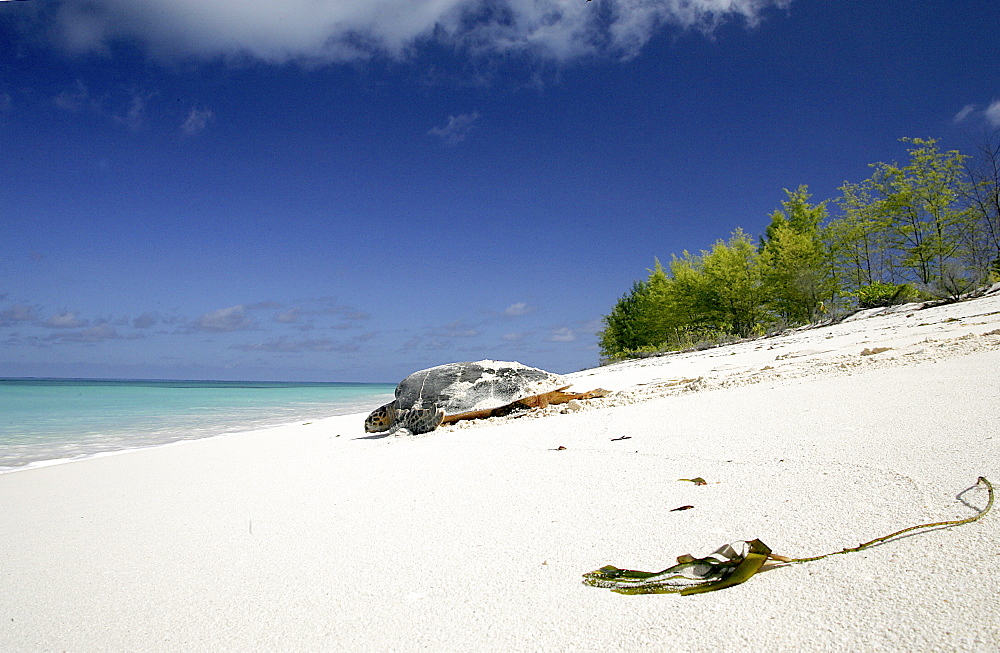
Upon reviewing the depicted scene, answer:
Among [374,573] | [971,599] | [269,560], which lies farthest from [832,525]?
[269,560]

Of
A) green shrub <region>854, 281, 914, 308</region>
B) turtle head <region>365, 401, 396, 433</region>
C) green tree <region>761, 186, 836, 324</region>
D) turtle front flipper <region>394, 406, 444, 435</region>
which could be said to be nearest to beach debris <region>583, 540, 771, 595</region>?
turtle front flipper <region>394, 406, 444, 435</region>

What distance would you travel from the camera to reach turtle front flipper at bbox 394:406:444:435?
5078 millimetres

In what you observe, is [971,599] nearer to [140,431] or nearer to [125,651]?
[125,651]

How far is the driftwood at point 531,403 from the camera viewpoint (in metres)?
5.25

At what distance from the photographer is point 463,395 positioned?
5.33 meters

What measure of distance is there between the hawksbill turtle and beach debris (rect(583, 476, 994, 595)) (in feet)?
13.0

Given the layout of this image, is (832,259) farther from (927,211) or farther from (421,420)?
(421,420)

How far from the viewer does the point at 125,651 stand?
1231 mm

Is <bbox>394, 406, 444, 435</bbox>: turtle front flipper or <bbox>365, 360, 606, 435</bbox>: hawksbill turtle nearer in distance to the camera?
<bbox>394, 406, 444, 435</bbox>: turtle front flipper

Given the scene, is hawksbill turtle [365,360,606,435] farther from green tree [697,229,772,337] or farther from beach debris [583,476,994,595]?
green tree [697,229,772,337]

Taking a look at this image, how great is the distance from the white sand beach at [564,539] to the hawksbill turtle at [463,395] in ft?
5.67

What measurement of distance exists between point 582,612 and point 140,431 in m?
9.61

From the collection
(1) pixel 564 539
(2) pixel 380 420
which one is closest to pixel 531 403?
(2) pixel 380 420

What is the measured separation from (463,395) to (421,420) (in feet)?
1.69
